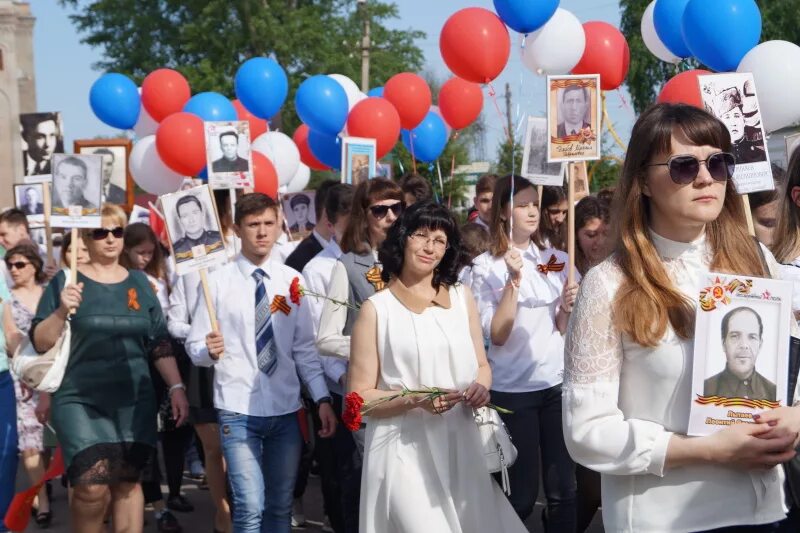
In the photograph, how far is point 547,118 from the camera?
253 inches

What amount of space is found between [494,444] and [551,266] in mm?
1658

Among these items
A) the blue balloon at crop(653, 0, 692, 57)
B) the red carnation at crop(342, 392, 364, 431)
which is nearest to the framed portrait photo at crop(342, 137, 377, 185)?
the blue balloon at crop(653, 0, 692, 57)

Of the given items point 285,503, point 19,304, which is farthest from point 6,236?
point 285,503

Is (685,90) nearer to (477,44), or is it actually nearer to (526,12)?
(526,12)

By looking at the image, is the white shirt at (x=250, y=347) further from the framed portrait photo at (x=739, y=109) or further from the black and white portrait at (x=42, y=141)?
the black and white portrait at (x=42, y=141)

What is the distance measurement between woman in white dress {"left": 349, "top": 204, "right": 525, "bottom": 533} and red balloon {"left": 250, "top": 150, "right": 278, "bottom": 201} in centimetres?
593

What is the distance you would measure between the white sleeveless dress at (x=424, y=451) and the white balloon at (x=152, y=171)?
22.4 ft

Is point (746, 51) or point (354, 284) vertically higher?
point (746, 51)

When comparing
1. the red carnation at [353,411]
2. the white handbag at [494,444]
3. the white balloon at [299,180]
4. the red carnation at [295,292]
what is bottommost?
the white handbag at [494,444]

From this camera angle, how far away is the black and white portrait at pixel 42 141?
11969 mm

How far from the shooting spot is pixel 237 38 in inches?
1271

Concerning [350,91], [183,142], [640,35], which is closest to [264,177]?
[183,142]

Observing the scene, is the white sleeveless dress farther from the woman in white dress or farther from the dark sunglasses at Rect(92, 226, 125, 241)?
the dark sunglasses at Rect(92, 226, 125, 241)

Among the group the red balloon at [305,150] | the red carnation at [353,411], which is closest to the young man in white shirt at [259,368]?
the red carnation at [353,411]
